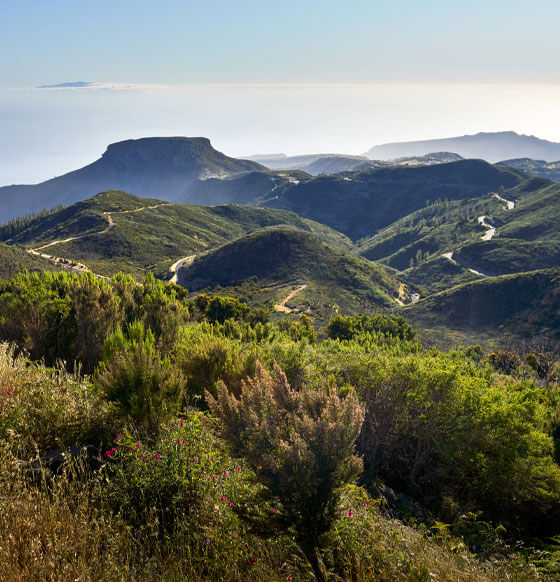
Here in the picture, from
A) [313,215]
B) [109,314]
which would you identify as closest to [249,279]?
[109,314]

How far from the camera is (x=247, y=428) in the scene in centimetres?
350

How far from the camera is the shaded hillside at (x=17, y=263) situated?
172 feet

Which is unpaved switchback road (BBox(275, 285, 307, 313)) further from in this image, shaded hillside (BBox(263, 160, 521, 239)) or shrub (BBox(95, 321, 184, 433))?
shaded hillside (BBox(263, 160, 521, 239))

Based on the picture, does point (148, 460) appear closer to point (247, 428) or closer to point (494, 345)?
point (247, 428)

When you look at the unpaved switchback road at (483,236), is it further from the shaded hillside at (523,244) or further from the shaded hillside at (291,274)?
the shaded hillside at (291,274)

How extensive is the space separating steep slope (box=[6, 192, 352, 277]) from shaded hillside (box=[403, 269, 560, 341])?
52.8 m

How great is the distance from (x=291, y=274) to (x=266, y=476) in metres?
70.2

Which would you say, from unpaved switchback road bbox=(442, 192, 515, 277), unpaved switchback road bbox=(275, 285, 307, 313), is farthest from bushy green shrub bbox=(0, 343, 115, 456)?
unpaved switchback road bbox=(442, 192, 515, 277)

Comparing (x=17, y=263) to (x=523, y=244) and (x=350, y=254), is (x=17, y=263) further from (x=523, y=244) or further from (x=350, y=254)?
(x=523, y=244)

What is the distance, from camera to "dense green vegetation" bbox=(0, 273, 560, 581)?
312 cm

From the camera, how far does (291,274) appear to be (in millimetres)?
73250

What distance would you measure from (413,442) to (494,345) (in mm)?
49206

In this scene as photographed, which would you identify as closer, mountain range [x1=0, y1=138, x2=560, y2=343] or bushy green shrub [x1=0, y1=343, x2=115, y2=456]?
bushy green shrub [x1=0, y1=343, x2=115, y2=456]

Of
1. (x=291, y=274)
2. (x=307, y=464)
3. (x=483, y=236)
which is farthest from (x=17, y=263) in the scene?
(x=483, y=236)
